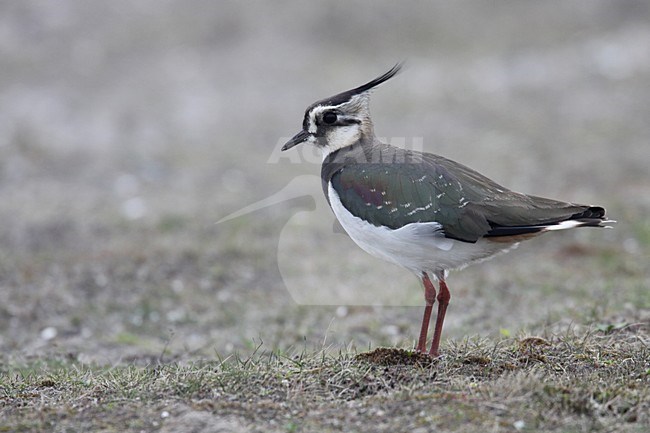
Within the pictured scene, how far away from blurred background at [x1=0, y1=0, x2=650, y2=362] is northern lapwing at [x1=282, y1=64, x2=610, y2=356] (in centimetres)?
120

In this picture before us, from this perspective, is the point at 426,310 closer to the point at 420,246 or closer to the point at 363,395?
the point at 420,246

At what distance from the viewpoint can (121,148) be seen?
15.7 m

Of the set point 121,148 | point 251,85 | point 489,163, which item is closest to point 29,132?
point 121,148

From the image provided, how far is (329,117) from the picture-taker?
6676 mm

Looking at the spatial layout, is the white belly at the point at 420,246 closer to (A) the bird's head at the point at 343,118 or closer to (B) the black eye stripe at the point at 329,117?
(A) the bird's head at the point at 343,118

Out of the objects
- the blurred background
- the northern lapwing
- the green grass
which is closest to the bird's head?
the northern lapwing

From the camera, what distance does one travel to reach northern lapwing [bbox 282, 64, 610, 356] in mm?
5776

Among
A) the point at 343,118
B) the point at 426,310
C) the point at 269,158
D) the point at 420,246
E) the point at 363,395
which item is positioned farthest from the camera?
the point at 269,158

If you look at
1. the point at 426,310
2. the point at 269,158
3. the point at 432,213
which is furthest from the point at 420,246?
the point at 269,158

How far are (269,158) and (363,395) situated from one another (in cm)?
1022

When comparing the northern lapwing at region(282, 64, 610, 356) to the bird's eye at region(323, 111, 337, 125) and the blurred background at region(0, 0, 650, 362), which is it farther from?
the blurred background at region(0, 0, 650, 362)

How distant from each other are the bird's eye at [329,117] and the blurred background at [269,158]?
1.81 m

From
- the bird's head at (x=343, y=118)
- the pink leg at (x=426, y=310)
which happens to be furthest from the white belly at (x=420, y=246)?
the bird's head at (x=343, y=118)

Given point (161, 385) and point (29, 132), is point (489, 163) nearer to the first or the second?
point (29, 132)
